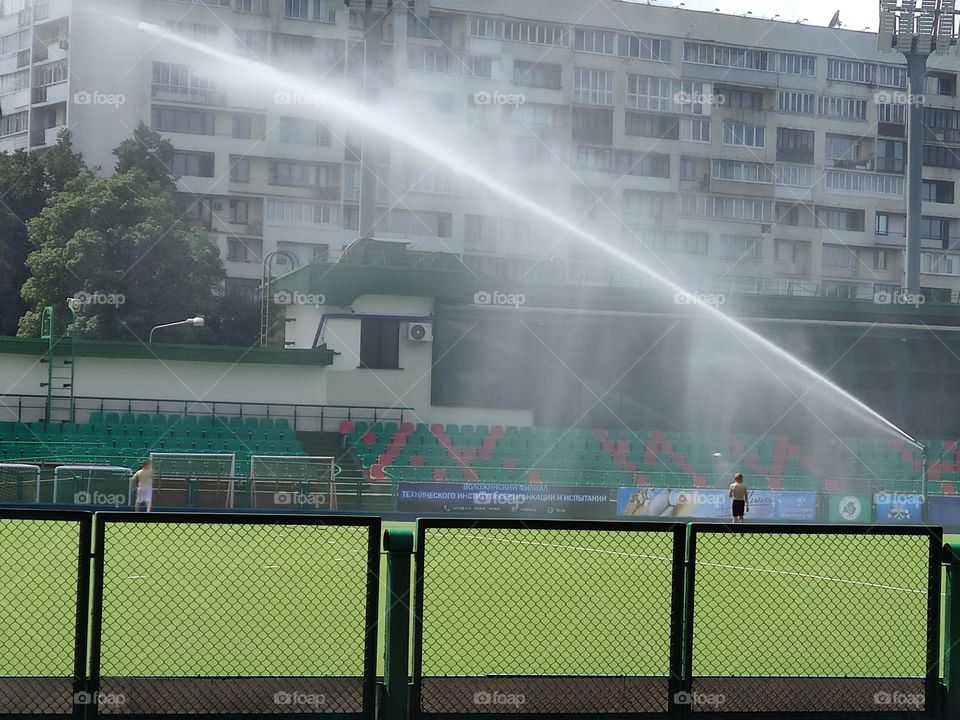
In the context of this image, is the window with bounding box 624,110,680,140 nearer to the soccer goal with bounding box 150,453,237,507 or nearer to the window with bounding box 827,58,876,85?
the window with bounding box 827,58,876,85

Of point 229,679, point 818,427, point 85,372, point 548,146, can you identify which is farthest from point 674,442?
point 548,146

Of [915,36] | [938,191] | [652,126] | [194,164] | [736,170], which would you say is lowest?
[194,164]

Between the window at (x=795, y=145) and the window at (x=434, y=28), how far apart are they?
79.3 feet

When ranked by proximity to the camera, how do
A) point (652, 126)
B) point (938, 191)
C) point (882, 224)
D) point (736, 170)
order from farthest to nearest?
point (938, 191)
point (882, 224)
point (736, 170)
point (652, 126)

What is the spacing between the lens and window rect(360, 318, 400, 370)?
40.4 metres

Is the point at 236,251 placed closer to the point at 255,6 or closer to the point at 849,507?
the point at 255,6

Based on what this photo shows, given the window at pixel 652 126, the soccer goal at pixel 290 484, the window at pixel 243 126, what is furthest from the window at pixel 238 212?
the soccer goal at pixel 290 484

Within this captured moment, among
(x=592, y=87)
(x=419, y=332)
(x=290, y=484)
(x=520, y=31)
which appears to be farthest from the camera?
(x=592, y=87)

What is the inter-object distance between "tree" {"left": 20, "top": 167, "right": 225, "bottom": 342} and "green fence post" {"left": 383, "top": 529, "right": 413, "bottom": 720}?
52402 millimetres

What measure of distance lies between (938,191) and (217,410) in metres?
67.9

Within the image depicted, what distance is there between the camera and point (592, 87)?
272 feet

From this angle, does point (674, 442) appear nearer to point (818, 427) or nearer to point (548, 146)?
point (818, 427)

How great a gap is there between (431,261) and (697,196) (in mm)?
46567

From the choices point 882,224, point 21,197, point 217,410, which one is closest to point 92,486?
point 217,410
